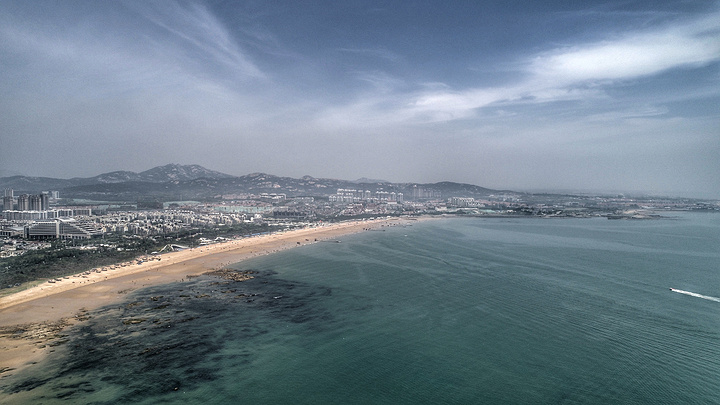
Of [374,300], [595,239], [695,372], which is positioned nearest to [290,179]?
[595,239]

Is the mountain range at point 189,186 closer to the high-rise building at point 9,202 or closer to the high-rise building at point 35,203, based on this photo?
the high-rise building at point 9,202

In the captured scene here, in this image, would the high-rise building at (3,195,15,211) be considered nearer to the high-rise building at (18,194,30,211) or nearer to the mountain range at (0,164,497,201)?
the high-rise building at (18,194,30,211)

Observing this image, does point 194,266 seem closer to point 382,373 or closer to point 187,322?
point 187,322

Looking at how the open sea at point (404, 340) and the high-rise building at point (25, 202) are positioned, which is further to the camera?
the high-rise building at point (25, 202)

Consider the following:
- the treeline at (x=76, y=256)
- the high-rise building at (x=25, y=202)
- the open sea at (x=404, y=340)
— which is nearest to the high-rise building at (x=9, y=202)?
the high-rise building at (x=25, y=202)

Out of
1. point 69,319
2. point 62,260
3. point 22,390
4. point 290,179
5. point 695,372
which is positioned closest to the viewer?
point 22,390

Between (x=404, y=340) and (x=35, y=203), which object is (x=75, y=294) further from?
(x=35, y=203)
